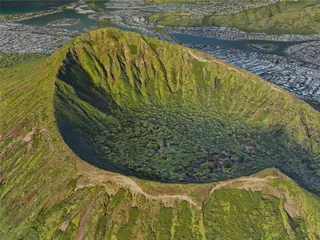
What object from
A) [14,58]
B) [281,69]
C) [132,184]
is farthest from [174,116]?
[14,58]

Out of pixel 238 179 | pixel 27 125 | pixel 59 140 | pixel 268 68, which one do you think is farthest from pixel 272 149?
pixel 268 68

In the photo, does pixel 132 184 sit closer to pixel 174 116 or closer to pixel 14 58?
pixel 174 116

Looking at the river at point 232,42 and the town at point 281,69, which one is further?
the river at point 232,42

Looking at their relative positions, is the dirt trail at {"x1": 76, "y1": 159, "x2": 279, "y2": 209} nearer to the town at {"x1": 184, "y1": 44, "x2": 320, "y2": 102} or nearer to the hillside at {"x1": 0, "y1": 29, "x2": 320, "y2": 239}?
the hillside at {"x1": 0, "y1": 29, "x2": 320, "y2": 239}

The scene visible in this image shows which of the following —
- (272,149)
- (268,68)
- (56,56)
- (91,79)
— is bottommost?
(268,68)

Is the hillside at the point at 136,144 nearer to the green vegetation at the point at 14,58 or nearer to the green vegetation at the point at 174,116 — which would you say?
the green vegetation at the point at 174,116

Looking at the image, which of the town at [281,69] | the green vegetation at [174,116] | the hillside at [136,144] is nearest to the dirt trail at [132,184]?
the hillside at [136,144]

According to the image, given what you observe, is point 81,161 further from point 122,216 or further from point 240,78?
point 240,78

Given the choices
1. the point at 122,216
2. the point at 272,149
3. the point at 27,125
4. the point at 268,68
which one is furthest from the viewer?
the point at 268,68
